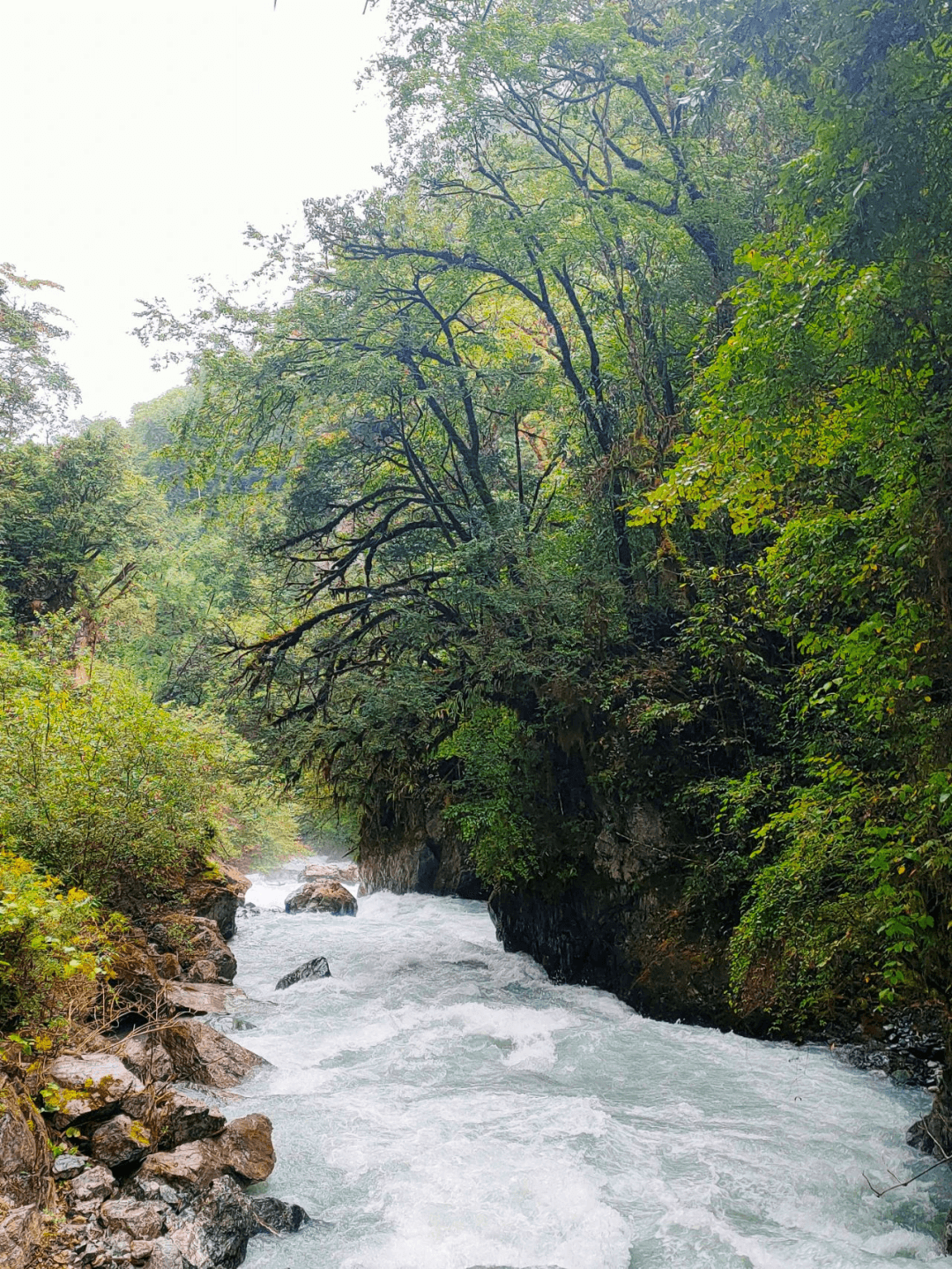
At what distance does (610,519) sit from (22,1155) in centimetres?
976

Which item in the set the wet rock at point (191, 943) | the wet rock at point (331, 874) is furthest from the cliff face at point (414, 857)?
the wet rock at point (191, 943)

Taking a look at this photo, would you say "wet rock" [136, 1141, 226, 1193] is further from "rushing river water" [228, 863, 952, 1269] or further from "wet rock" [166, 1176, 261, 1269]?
"rushing river water" [228, 863, 952, 1269]

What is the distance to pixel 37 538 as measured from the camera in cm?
2270

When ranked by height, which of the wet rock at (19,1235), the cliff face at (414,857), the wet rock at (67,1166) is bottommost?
the cliff face at (414,857)

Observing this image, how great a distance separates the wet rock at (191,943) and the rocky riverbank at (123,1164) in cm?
334

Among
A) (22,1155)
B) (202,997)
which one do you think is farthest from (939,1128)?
(202,997)

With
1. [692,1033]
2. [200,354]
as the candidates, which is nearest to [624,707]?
[692,1033]

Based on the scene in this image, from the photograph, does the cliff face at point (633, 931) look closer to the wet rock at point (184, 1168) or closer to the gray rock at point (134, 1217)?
the wet rock at point (184, 1168)

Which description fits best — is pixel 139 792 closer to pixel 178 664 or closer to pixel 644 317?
pixel 644 317

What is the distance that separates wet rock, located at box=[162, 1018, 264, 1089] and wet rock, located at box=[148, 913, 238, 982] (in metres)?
2.39

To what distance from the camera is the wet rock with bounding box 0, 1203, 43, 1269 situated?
4191mm

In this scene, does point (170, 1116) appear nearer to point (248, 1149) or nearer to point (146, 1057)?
point (248, 1149)

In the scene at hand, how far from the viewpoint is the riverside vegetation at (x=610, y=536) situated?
5.13m

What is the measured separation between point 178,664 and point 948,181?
29.3 m
